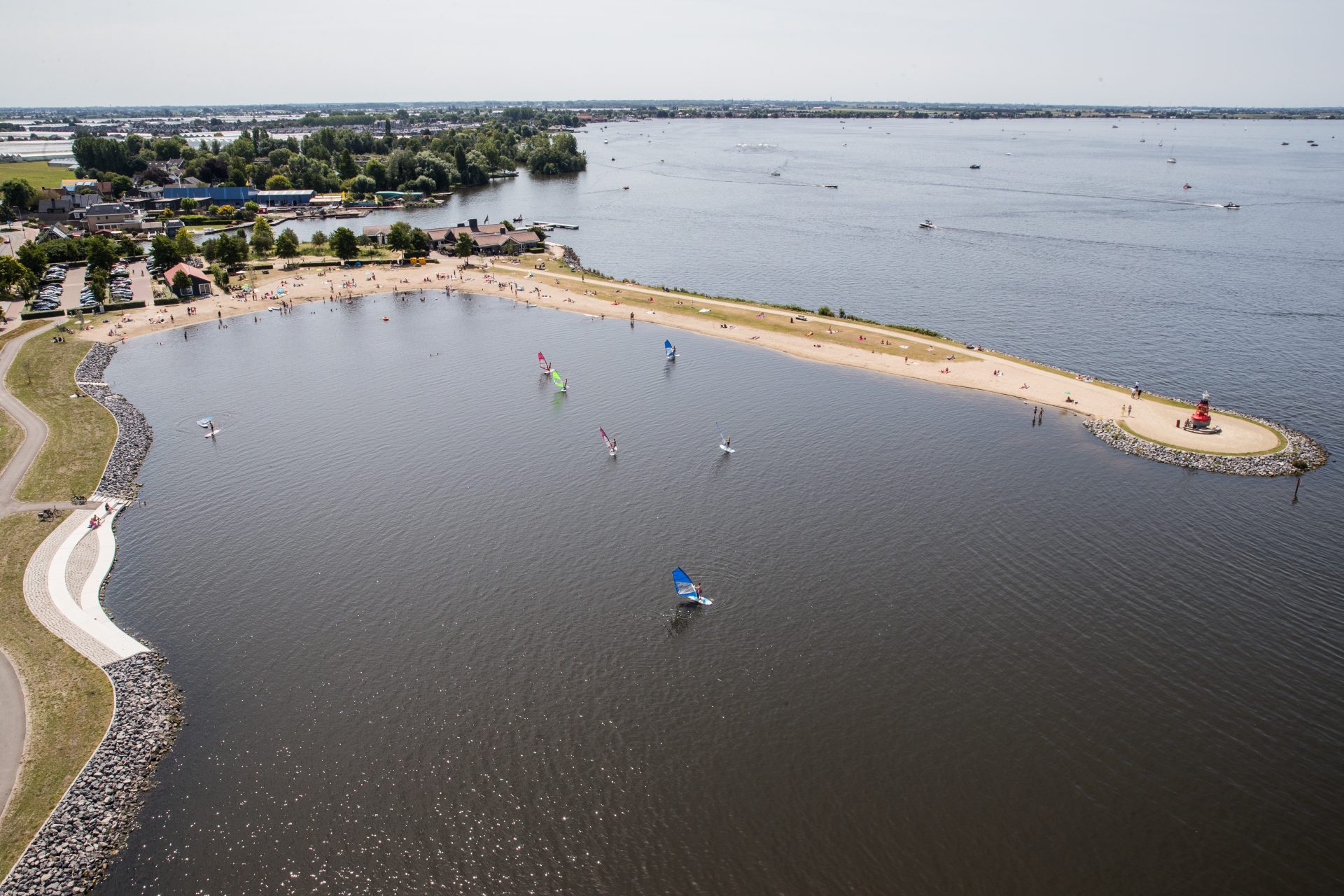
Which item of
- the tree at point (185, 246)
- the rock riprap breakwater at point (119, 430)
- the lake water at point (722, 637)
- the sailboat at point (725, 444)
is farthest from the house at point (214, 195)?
the sailboat at point (725, 444)

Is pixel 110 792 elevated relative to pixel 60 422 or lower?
lower

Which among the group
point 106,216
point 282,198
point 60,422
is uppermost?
point 282,198

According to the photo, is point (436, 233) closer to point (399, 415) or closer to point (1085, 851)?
point (399, 415)

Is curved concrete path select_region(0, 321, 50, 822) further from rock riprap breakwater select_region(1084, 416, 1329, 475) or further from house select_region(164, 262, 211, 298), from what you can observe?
rock riprap breakwater select_region(1084, 416, 1329, 475)

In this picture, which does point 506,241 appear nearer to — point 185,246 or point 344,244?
point 344,244

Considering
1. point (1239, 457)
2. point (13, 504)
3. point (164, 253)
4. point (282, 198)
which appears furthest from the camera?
point (282, 198)

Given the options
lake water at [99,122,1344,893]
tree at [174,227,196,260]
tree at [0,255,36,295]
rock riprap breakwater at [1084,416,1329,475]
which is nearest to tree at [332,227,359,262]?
tree at [174,227,196,260]

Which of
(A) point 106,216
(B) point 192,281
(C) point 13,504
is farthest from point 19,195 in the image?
(C) point 13,504
